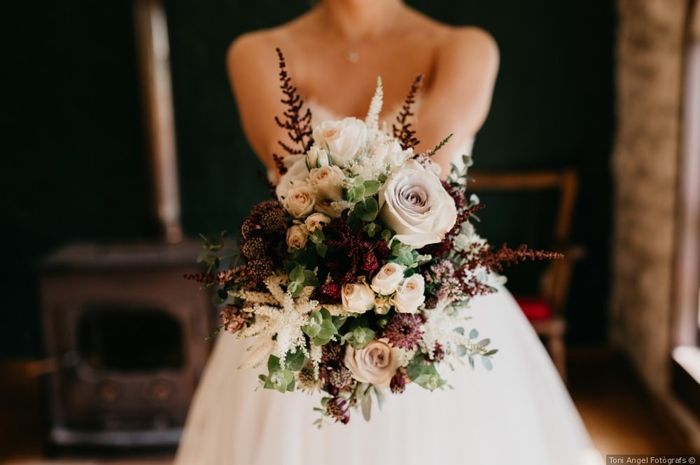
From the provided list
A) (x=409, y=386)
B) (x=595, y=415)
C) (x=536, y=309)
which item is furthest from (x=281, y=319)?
(x=595, y=415)

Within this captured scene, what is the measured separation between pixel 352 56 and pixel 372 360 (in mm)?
889

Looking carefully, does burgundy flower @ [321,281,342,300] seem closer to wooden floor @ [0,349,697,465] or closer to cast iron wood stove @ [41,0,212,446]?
cast iron wood stove @ [41,0,212,446]

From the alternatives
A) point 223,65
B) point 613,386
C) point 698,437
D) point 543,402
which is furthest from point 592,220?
point 543,402

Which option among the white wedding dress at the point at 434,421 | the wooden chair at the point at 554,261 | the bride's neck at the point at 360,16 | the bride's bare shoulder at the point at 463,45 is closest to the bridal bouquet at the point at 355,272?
the white wedding dress at the point at 434,421

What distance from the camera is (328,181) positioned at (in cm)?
96

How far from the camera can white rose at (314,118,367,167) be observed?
0.99 metres

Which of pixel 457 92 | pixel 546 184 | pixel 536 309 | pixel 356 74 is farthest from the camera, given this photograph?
pixel 546 184

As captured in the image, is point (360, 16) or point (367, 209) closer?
point (367, 209)

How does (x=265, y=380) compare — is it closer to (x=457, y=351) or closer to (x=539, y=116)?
(x=457, y=351)

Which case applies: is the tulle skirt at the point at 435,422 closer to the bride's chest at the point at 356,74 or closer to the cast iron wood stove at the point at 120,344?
the bride's chest at the point at 356,74

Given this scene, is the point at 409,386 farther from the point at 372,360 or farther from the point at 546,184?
the point at 546,184

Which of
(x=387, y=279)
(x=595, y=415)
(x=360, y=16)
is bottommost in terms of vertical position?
(x=595, y=415)

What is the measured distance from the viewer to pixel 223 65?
11.7ft

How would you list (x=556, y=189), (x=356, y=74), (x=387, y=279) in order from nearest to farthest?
(x=387, y=279)
(x=356, y=74)
(x=556, y=189)
